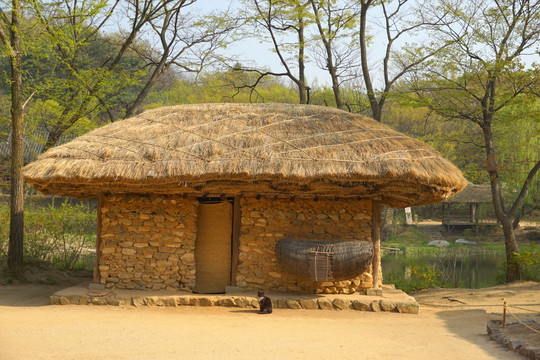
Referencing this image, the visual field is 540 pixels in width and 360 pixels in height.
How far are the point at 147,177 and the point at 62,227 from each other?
494cm

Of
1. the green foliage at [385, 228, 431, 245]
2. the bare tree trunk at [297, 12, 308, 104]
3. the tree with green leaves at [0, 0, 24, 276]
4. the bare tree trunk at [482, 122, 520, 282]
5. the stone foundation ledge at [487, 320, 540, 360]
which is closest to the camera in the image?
the stone foundation ledge at [487, 320, 540, 360]

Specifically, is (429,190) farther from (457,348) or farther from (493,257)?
(493,257)

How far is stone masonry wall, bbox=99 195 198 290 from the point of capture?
7.98m

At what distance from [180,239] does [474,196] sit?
1848cm

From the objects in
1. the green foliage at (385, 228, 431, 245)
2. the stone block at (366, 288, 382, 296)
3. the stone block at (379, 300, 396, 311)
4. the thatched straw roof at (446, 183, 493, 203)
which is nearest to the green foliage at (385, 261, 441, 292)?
the stone block at (366, 288, 382, 296)

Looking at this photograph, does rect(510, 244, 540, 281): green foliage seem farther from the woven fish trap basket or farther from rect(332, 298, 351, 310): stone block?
rect(332, 298, 351, 310): stone block

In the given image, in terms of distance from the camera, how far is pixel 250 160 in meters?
7.25

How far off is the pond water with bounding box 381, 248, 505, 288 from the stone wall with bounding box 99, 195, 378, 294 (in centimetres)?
472

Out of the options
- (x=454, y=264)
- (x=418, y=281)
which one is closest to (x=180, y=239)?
(x=418, y=281)

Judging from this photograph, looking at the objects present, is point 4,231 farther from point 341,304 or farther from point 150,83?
point 341,304

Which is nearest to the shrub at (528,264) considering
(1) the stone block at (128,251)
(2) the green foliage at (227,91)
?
(2) the green foliage at (227,91)

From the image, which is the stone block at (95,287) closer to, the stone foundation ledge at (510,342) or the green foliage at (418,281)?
the stone foundation ledge at (510,342)

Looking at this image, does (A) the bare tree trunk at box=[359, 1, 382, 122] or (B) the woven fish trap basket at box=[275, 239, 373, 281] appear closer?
(B) the woven fish trap basket at box=[275, 239, 373, 281]

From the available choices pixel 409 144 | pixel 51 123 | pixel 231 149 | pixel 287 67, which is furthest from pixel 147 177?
pixel 287 67
